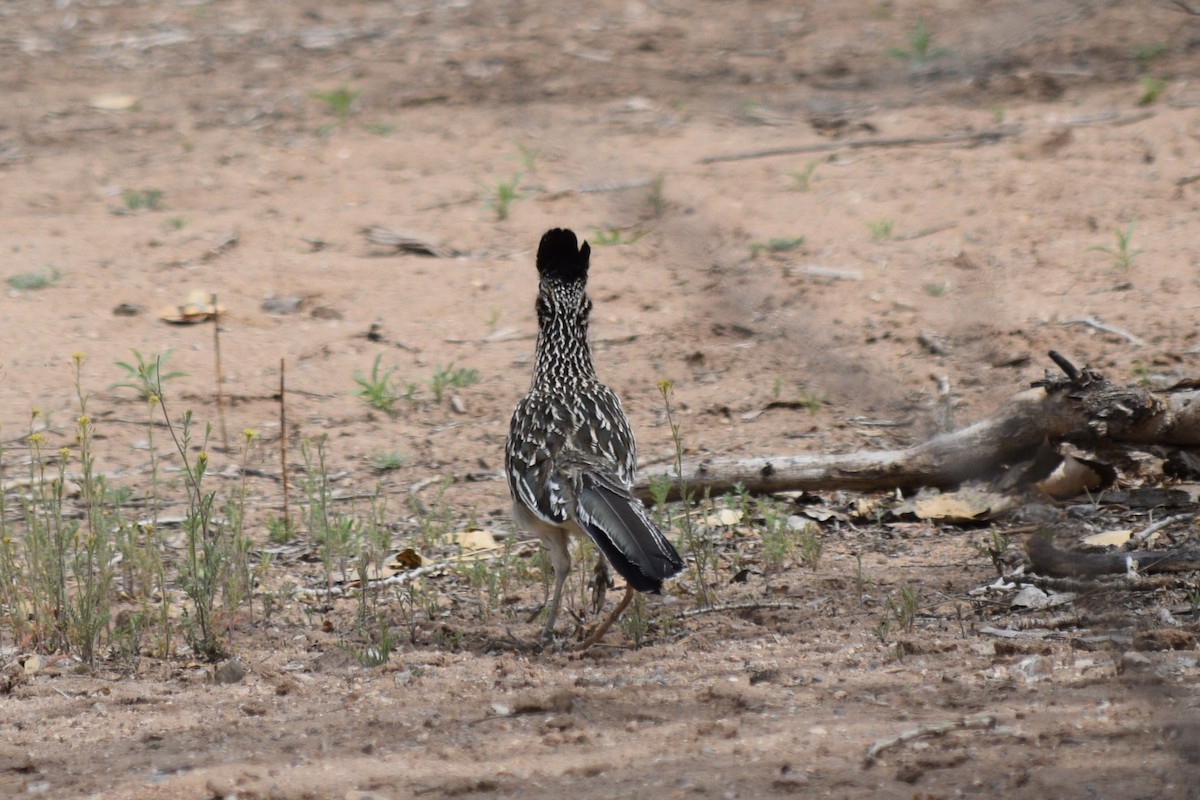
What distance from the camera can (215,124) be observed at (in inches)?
563

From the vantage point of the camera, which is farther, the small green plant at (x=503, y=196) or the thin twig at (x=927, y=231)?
the small green plant at (x=503, y=196)

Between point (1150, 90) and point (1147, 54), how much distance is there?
714mm

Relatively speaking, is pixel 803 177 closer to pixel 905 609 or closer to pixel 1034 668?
pixel 905 609

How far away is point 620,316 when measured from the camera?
9922 mm

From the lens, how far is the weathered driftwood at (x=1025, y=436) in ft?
20.0

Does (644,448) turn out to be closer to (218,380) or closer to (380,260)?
(218,380)

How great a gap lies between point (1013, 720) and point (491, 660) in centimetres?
194

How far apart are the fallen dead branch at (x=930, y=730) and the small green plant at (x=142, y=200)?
9.24m

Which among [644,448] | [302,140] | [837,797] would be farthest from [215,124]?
[837,797]

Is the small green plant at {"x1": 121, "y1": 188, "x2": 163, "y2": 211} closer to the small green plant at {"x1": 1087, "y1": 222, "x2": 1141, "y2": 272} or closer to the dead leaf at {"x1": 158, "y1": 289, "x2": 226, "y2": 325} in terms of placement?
the dead leaf at {"x1": 158, "y1": 289, "x2": 226, "y2": 325}

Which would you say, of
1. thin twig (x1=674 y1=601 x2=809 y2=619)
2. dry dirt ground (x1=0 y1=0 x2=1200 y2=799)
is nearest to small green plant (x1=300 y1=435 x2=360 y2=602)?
dry dirt ground (x1=0 y1=0 x2=1200 y2=799)

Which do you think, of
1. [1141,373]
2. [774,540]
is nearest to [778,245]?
[1141,373]

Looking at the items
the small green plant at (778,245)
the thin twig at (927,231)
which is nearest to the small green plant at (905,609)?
the small green plant at (778,245)

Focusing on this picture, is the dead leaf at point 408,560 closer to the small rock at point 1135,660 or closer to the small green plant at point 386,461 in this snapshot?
the small green plant at point 386,461
